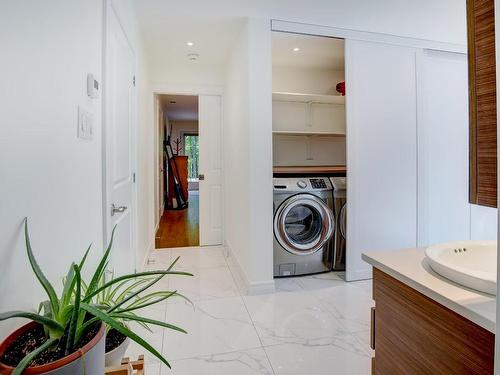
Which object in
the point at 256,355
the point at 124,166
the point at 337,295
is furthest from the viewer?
the point at 337,295

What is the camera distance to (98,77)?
4.79ft

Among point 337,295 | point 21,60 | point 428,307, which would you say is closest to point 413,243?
point 337,295

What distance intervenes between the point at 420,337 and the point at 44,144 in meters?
1.30

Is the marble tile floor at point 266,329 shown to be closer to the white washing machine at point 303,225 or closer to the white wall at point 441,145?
the white washing machine at point 303,225

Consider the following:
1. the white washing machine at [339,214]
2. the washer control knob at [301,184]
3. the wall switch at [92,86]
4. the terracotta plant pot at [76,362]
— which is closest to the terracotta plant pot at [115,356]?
the terracotta plant pot at [76,362]

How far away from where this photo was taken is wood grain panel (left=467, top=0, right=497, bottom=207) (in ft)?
2.49

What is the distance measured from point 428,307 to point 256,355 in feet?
3.76

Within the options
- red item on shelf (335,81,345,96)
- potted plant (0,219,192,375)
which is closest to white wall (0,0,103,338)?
potted plant (0,219,192,375)

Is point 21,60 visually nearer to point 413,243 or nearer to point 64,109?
point 64,109

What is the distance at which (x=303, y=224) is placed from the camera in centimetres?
299

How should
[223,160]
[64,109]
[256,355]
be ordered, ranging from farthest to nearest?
[223,160] → [256,355] → [64,109]

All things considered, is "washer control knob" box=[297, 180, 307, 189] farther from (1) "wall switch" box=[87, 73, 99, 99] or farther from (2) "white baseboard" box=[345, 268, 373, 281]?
(1) "wall switch" box=[87, 73, 99, 99]

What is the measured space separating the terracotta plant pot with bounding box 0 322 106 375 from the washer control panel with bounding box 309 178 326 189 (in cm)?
244

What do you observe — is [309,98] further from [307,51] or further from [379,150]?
[379,150]
